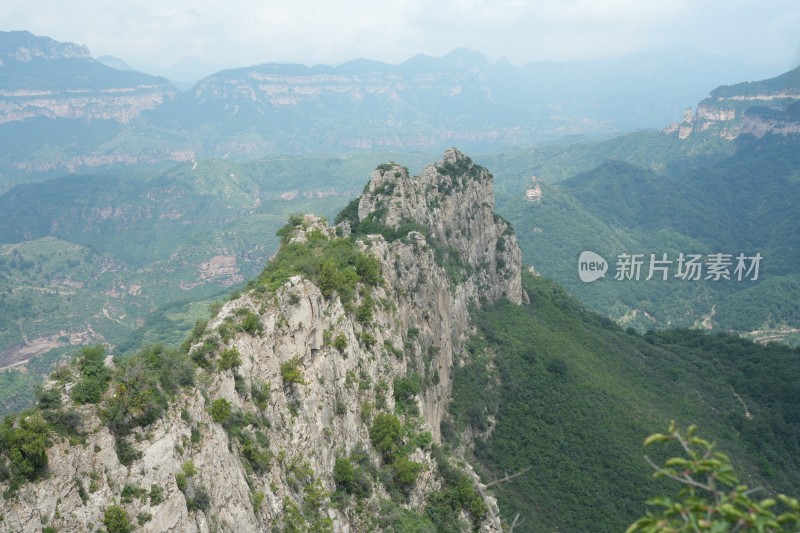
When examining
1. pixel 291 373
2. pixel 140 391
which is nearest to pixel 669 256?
pixel 291 373

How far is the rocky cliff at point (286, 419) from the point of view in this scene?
1794 cm

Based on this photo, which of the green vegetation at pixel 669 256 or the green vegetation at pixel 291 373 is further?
the green vegetation at pixel 669 256

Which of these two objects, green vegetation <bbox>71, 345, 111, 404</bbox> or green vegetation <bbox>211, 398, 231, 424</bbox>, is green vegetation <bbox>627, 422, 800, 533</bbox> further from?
green vegetation <bbox>71, 345, 111, 404</bbox>

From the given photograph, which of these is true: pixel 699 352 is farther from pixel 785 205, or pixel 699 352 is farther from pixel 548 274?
pixel 785 205

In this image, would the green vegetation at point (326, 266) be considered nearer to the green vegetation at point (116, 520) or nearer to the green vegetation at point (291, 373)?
the green vegetation at point (291, 373)

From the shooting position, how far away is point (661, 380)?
70.9m

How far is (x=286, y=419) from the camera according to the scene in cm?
2698

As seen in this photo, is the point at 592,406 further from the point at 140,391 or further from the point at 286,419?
the point at 140,391

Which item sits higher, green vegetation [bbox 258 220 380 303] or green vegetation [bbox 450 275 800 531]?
green vegetation [bbox 258 220 380 303]

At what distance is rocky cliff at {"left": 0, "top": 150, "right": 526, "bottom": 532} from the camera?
1794 cm

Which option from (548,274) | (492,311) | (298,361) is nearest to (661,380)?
(492,311)

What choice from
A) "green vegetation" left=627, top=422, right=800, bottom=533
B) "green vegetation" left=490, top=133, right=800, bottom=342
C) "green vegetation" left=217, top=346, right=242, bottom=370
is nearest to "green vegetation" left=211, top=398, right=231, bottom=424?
"green vegetation" left=217, top=346, right=242, bottom=370

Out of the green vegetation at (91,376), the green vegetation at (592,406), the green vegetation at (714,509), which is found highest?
the green vegetation at (714,509)

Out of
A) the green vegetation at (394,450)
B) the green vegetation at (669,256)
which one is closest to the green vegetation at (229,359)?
the green vegetation at (394,450)
